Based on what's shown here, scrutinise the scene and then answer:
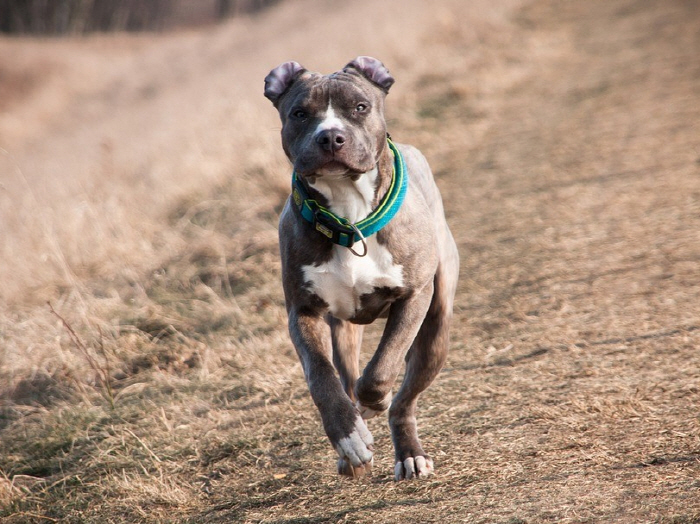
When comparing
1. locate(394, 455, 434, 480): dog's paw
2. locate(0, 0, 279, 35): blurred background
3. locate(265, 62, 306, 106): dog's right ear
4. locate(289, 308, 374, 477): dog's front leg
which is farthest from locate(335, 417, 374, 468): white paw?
locate(0, 0, 279, 35): blurred background

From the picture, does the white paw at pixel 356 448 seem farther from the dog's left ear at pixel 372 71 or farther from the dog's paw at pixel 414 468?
the dog's left ear at pixel 372 71

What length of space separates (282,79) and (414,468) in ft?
6.00

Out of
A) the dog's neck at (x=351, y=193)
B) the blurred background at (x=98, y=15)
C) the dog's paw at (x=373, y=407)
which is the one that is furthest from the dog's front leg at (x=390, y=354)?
the blurred background at (x=98, y=15)

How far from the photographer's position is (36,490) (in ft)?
14.1

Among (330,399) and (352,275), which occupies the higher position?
(352,275)

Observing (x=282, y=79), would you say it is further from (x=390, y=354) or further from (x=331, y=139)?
(x=390, y=354)

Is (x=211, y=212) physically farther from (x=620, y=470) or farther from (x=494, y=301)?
(x=620, y=470)

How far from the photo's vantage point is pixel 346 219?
358 centimetres

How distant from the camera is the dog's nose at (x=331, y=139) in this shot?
11.0 ft

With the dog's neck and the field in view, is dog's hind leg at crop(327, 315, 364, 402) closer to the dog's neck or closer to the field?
the field

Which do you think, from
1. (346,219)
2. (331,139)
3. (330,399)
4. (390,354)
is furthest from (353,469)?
(331,139)

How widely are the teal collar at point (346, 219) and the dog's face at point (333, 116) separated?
0.16 m

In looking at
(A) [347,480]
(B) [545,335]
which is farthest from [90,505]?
(B) [545,335]

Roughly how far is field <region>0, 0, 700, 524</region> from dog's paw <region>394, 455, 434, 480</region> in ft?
0.23
